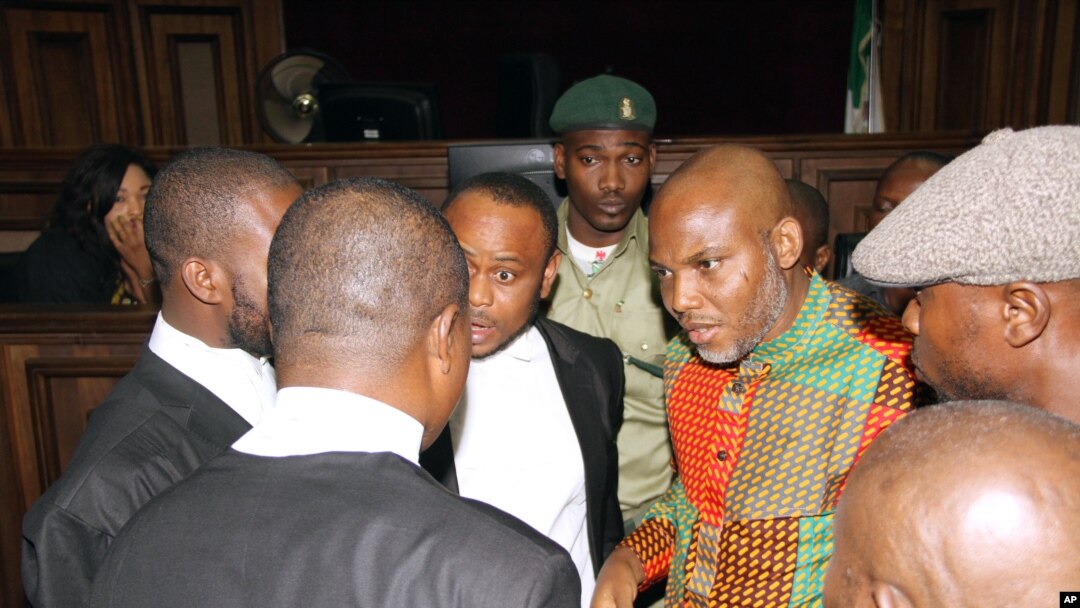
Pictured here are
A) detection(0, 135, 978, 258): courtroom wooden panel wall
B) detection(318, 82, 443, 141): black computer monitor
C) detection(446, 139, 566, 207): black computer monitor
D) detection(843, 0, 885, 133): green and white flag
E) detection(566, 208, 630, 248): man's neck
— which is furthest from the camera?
detection(843, 0, 885, 133): green and white flag

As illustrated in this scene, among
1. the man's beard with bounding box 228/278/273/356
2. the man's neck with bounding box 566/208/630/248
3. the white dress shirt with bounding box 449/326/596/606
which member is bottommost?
the white dress shirt with bounding box 449/326/596/606

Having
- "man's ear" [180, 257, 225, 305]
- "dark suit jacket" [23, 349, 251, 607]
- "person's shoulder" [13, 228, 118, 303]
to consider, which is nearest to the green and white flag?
"person's shoulder" [13, 228, 118, 303]

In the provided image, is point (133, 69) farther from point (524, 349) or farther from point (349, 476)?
point (349, 476)

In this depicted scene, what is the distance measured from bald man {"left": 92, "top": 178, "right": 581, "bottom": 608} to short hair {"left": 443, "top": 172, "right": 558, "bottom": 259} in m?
0.80

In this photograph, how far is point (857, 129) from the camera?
5398mm

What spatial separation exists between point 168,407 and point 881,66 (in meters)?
5.36

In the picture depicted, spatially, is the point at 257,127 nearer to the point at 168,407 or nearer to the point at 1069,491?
the point at 168,407

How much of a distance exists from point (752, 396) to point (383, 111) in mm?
3270

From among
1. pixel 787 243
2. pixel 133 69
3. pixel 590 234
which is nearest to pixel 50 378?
pixel 590 234

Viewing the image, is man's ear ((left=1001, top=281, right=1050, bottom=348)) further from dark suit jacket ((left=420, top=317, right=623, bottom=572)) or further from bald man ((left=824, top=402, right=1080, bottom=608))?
dark suit jacket ((left=420, top=317, right=623, bottom=572))

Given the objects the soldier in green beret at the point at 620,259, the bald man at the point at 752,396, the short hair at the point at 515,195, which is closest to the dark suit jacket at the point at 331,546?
the bald man at the point at 752,396

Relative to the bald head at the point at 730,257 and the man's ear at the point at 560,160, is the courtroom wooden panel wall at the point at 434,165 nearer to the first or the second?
the man's ear at the point at 560,160

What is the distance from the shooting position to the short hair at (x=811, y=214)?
8.72ft

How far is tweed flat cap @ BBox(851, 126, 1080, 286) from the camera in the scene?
2.97 feet
